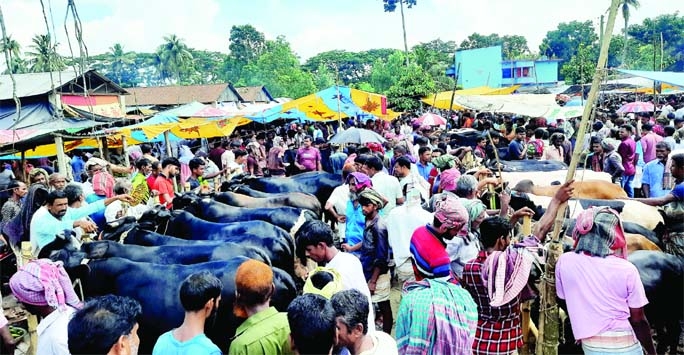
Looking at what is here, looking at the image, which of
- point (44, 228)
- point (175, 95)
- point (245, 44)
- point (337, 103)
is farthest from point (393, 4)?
point (44, 228)

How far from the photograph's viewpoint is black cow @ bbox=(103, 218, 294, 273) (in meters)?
5.45

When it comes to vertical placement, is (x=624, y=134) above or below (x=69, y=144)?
below

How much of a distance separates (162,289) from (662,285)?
440cm

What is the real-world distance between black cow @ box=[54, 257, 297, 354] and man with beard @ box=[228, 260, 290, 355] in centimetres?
148

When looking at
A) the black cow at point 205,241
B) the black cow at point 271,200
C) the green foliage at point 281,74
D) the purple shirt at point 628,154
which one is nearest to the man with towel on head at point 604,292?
the black cow at point 205,241

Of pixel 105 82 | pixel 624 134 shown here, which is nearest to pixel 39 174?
pixel 624 134

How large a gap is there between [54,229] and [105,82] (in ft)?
63.7

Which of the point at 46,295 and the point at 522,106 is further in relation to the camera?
the point at 522,106

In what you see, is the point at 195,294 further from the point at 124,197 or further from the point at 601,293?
the point at 124,197

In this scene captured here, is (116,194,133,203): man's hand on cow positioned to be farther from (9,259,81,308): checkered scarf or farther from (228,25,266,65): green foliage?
(228,25,266,65): green foliage

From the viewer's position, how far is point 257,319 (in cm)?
279

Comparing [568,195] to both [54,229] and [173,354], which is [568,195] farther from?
[54,229]

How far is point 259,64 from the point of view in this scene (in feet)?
186

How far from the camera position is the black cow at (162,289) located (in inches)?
169
